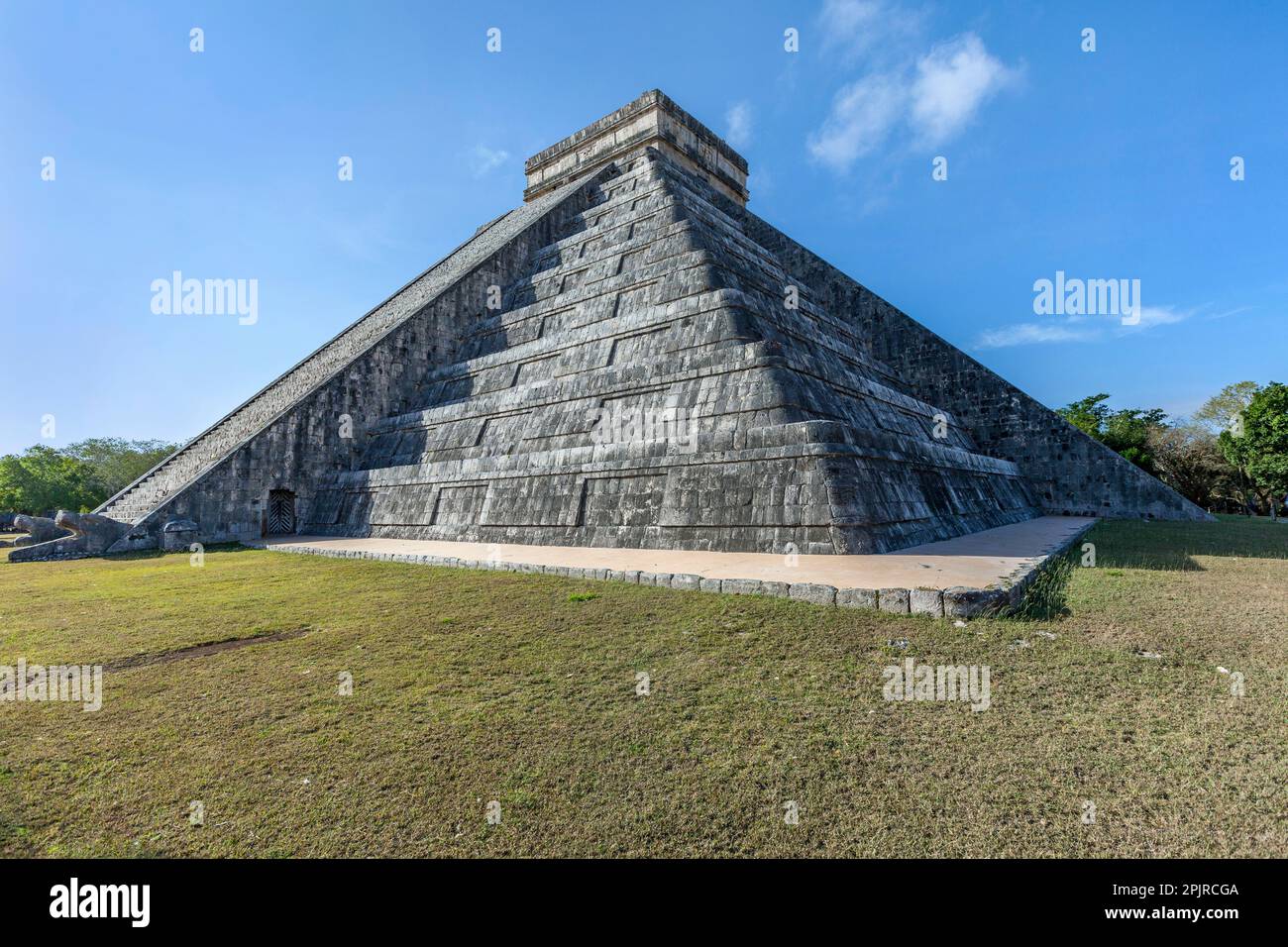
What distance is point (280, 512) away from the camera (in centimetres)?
1783

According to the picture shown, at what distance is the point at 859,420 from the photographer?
13.2m

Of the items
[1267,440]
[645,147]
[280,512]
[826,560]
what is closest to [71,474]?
[280,512]

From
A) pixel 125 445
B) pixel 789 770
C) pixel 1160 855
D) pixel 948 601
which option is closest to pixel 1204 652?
pixel 948 601

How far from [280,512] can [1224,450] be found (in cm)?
3920

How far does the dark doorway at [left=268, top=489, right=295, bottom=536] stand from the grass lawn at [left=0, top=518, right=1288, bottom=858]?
1204 centimetres

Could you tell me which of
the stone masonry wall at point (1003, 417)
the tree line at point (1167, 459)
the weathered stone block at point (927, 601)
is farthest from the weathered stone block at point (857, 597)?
the tree line at point (1167, 459)

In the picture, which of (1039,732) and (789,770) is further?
(1039,732)

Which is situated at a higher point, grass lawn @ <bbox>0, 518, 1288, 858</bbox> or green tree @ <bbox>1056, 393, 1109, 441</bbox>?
green tree @ <bbox>1056, 393, 1109, 441</bbox>

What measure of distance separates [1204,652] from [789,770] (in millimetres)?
4023

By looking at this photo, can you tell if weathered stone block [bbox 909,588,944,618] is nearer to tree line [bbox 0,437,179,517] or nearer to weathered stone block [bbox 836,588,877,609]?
weathered stone block [bbox 836,588,877,609]

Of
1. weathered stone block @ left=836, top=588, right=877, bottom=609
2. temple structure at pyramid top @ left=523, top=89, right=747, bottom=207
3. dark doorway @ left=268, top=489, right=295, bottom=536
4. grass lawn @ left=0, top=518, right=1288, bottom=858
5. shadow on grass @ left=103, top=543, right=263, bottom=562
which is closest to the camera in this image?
grass lawn @ left=0, top=518, right=1288, bottom=858

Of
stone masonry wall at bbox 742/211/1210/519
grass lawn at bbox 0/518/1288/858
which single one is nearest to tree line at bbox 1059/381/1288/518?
stone masonry wall at bbox 742/211/1210/519

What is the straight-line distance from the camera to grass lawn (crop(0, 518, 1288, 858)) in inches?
99.9
